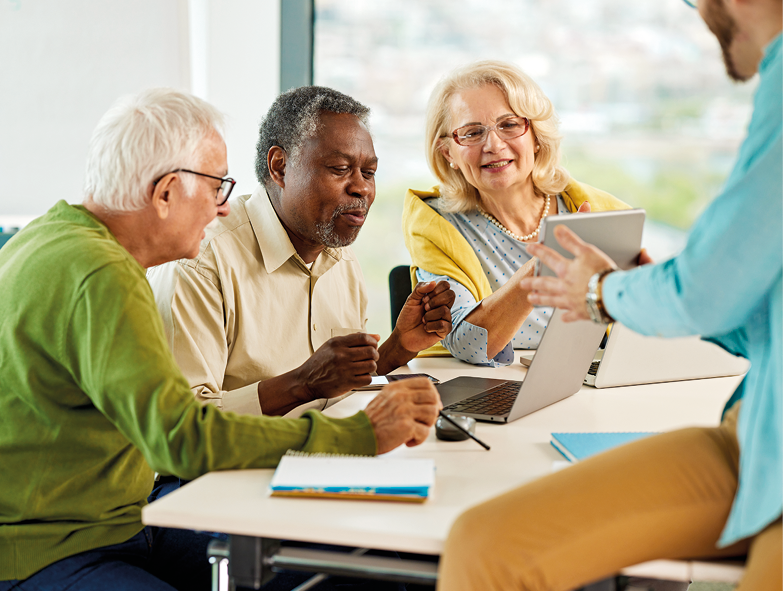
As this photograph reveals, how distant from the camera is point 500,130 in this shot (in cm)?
227

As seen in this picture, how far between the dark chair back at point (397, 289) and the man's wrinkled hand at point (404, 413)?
3.90 feet

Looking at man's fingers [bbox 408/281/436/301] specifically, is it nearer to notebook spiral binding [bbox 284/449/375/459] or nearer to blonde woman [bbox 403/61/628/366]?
blonde woman [bbox 403/61/628/366]

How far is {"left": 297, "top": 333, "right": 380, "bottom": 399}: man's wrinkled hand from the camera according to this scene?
1534 millimetres

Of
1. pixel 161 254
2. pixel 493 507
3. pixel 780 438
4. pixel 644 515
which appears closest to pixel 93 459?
pixel 161 254

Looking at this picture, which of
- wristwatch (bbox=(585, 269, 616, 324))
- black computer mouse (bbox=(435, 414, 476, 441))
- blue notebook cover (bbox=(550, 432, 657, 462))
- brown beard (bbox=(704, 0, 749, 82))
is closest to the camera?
brown beard (bbox=(704, 0, 749, 82))

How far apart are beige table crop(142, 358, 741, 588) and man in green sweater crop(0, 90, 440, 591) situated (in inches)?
2.8

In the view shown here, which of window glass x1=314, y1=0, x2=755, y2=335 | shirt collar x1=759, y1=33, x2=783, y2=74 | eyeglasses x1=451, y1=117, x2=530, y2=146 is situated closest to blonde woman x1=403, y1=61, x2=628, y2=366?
eyeglasses x1=451, y1=117, x2=530, y2=146

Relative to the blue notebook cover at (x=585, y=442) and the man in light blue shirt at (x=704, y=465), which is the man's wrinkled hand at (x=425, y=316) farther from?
the man in light blue shirt at (x=704, y=465)

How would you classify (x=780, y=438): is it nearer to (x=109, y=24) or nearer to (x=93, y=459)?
(x=93, y=459)

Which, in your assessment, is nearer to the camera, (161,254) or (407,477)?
(407,477)

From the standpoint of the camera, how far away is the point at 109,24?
132 inches

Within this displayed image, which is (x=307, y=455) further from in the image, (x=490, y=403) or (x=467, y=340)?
(x=467, y=340)

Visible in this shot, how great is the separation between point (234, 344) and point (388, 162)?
192cm

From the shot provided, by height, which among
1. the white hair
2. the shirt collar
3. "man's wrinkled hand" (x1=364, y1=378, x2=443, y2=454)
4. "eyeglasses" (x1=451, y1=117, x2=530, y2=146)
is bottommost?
"man's wrinkled hand" (x1=364, y1=378, x2=443, y2=454)
